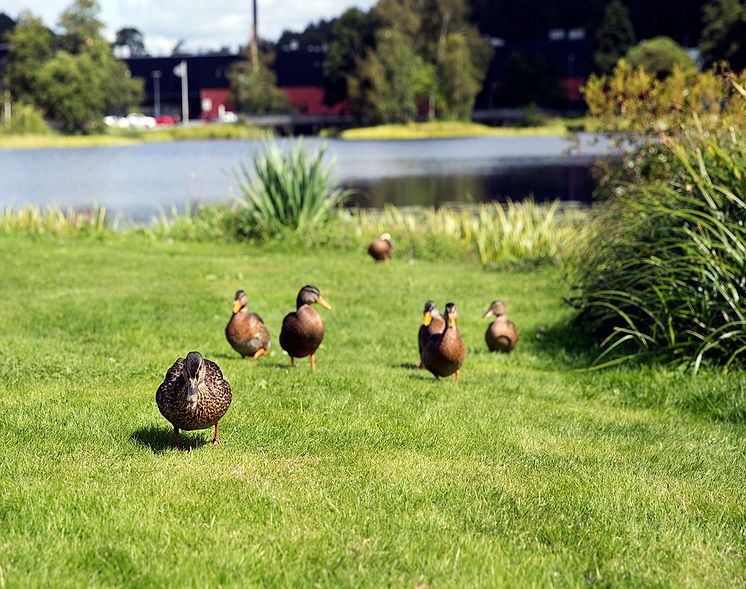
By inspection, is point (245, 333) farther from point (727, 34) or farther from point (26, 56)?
point (26, 56)

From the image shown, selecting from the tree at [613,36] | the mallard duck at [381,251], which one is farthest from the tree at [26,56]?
the mallard duck at [381,251]

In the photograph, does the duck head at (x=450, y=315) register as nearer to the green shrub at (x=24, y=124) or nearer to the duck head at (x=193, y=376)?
the duck head at (x=193, y=376)

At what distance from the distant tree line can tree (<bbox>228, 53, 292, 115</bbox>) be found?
12.8 metres

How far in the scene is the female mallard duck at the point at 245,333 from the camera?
25.7 ft

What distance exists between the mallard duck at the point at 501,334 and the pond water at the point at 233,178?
11.5 meters

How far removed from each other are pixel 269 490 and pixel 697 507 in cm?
218

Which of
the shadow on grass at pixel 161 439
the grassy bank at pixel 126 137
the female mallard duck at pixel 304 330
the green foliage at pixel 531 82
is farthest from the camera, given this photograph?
the green foliage at pixel 531 82

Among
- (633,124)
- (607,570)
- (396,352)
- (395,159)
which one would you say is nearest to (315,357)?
(396,352)

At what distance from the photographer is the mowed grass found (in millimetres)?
3834

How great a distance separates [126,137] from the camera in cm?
8094

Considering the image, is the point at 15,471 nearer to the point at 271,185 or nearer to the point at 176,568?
the point at 176,568

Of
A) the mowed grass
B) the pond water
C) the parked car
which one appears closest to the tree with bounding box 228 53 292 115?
the parked car

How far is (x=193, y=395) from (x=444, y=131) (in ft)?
275

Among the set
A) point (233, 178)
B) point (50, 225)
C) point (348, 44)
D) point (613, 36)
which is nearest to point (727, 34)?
point (613, 36)
